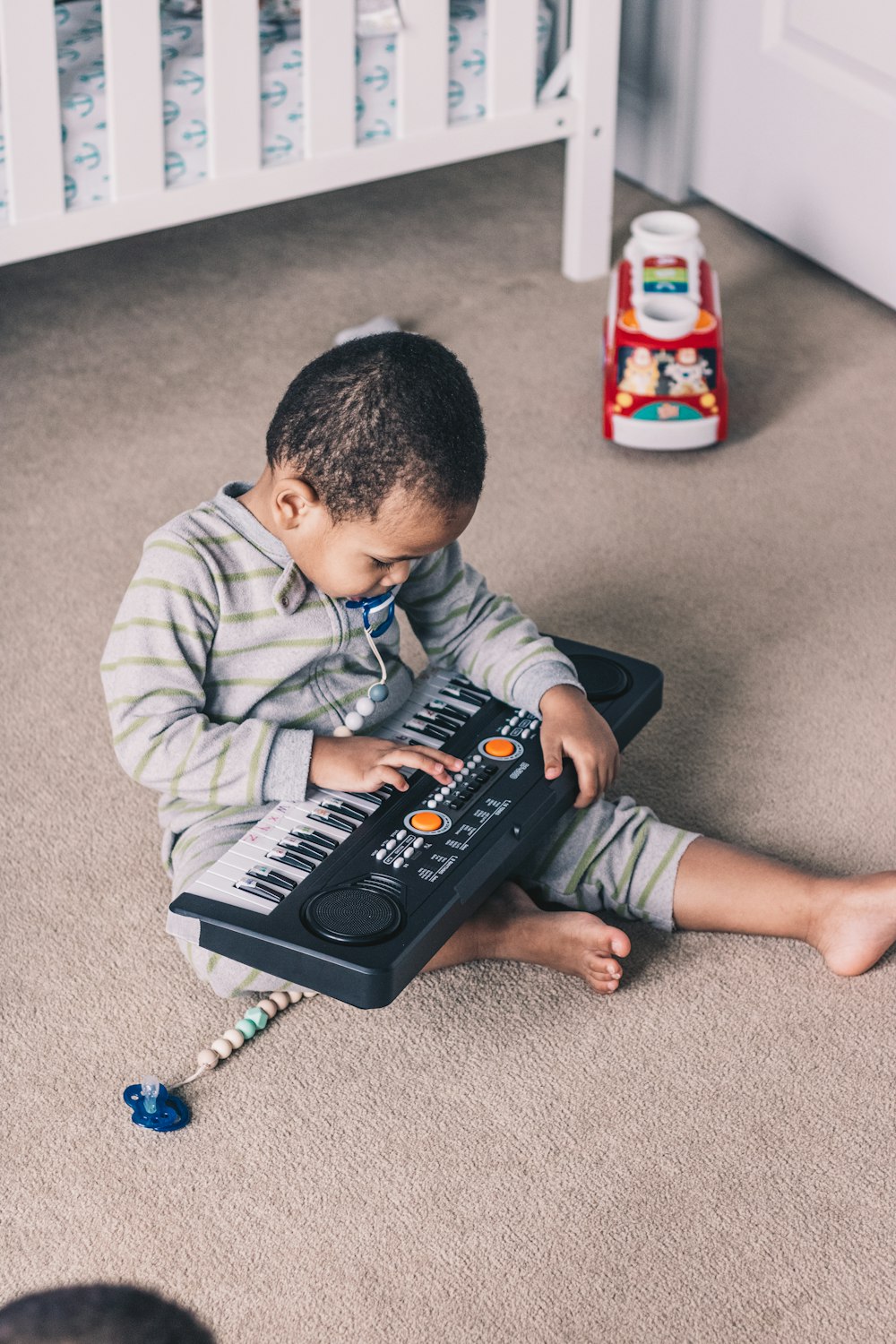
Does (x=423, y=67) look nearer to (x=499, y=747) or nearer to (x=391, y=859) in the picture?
(x=499, y=747)

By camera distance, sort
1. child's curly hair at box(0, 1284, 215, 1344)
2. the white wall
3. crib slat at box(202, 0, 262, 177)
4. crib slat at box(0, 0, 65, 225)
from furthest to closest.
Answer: the white wall, crib slat at box(202, 0, 262, 177), crib slat at box(0, 0, 65, 225), child's curly hair at box(0, 1284, 215, 1344)

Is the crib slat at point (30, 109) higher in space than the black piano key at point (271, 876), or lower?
higher

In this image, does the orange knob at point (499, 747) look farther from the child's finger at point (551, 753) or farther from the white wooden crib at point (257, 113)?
the white wooden crib at point (257, 113)

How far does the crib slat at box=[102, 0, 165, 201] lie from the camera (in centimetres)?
165

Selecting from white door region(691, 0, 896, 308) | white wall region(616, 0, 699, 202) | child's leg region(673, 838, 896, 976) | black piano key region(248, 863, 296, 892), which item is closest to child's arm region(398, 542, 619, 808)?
child's leg region(673, 838, 896, 976)

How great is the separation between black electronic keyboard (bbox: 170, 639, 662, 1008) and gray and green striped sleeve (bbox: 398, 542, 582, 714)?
0.07 feet

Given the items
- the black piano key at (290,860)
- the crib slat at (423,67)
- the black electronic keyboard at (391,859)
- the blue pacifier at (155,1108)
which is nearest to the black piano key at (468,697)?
the black electronic keyboard at (391,859)

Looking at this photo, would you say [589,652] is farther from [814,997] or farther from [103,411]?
[103,411]

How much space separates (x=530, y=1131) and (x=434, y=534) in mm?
396

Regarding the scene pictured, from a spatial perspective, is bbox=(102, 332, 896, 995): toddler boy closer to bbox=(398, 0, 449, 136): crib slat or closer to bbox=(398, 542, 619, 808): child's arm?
bbox=(398, 542, 619, 808): child's arm

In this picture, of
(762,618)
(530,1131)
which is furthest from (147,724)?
(762,618)

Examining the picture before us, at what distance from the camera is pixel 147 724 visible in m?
1.05

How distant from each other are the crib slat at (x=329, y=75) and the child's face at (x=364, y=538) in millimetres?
937

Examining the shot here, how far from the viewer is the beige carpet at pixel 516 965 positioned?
928 millimetres
